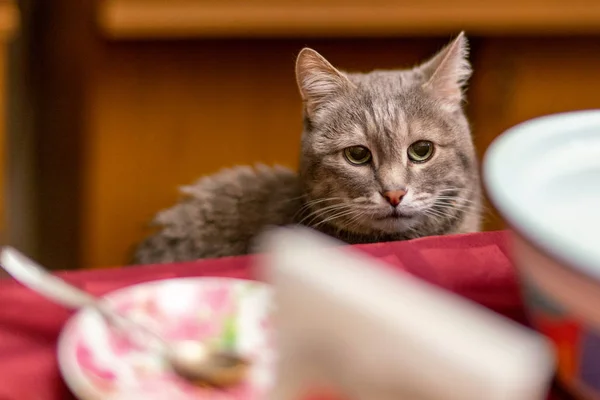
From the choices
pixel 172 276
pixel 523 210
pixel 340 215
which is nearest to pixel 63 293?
pixel 172 276

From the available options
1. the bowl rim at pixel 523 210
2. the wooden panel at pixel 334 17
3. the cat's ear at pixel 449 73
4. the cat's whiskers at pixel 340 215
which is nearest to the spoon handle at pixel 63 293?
the bowl rim at pixel 523 210

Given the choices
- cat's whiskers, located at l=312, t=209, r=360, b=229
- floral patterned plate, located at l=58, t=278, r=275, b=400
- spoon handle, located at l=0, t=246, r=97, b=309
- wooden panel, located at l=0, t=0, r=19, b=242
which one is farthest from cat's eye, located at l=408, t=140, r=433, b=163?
wooden panel, located at l=0, t=0, r=19, b=242

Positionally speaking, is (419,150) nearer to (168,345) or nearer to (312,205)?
(312,205)

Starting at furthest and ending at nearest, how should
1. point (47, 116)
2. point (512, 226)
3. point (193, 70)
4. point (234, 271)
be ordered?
1. point (47, 116)
2. point (193, 70)
3. point (234, 271)
4. point (512, 226)

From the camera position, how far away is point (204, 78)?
166cm

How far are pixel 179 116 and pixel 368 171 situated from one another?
741mm

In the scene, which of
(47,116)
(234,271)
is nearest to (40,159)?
(47,116)

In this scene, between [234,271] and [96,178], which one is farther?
[96,178]

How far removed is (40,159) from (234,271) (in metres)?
1.31

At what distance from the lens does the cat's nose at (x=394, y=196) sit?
101cm

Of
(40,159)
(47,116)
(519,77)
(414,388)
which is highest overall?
(519,77)

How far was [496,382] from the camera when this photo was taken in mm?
243

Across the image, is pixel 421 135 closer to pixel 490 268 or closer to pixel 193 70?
pixel 490 268

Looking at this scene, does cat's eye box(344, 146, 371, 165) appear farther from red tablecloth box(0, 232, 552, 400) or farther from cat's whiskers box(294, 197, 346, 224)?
red tablecloth box(0, 232, 552, 400)
